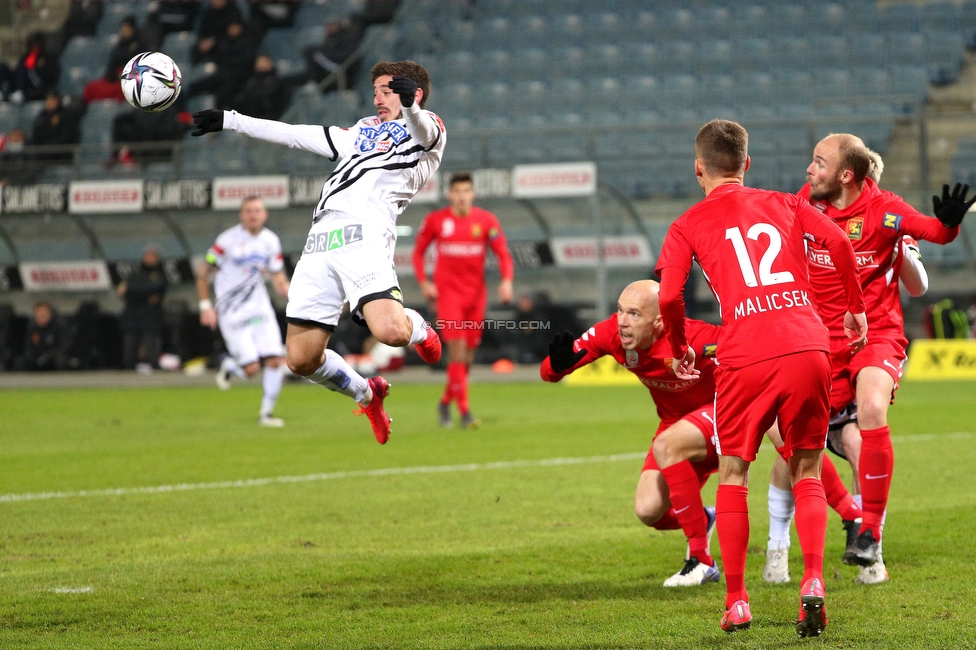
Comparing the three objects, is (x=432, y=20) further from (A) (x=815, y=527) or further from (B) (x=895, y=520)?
(A) (x=815, y=527)

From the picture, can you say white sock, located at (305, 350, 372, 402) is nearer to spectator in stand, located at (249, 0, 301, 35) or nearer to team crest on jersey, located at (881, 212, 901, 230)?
team crest on jersey, located at (881, 212, 901, 230)

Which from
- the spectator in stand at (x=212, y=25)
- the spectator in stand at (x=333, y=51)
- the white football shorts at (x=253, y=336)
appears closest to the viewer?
the white football shorts at (x=253, y=336)

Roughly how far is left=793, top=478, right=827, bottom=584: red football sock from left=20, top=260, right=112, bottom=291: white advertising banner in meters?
17.6

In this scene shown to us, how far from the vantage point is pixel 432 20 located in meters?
24.3

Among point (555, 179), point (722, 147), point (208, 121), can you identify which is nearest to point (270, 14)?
point (555, 179)

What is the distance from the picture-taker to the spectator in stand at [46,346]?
2031cm

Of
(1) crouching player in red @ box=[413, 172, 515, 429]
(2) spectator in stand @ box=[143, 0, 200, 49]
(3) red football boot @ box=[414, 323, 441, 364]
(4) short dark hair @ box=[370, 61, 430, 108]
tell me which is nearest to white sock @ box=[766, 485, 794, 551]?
(3) red football boot @ box=[414, 323, 441, 364]

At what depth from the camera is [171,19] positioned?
2375 centimetres

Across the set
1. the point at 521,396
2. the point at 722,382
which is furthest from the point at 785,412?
the point at 521,396

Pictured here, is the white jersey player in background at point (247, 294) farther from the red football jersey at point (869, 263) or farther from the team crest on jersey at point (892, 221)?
the team crest on jersey at point (892, 221)

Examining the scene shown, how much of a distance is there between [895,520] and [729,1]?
732 inches

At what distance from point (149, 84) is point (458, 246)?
20.9 feet

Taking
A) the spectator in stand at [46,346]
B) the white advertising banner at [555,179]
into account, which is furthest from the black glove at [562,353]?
the spectator in stand at [46,346]

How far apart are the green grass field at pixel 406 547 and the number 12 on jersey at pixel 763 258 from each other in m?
1.29
